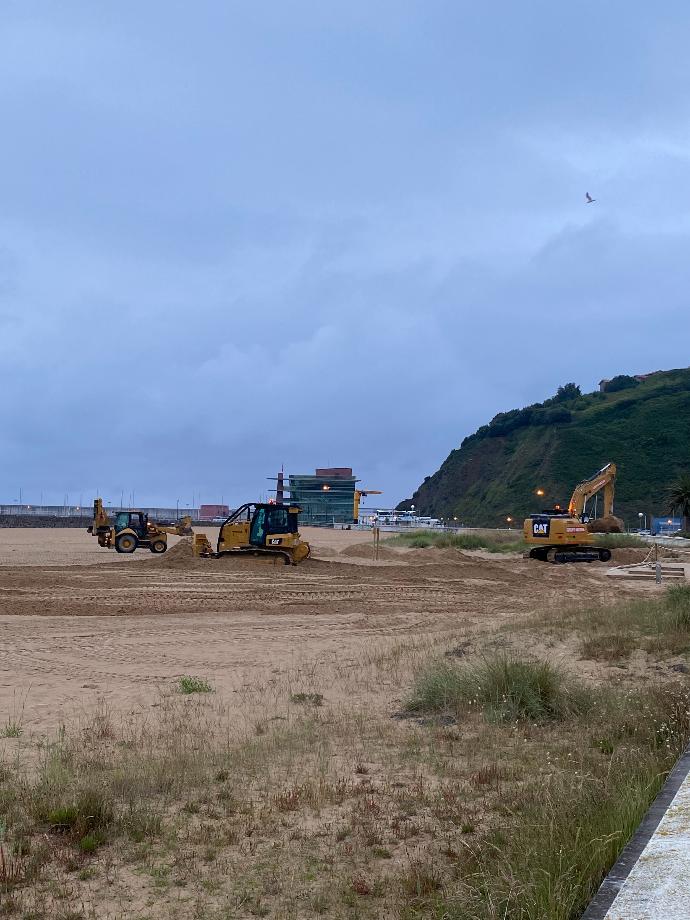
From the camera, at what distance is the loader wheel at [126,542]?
4294 centimetres

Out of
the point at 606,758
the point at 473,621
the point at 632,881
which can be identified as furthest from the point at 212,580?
the point at 632,881

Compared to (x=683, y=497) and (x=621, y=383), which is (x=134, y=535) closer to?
(x=683, y=497)

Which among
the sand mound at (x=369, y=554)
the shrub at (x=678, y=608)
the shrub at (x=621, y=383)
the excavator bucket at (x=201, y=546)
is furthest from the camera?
the shrub at (x=621, y=383)

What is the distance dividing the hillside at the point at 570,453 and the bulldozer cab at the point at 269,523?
71.1 meters

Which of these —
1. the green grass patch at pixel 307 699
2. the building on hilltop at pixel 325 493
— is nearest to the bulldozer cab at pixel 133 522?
the green grass patch at pixel 307 699

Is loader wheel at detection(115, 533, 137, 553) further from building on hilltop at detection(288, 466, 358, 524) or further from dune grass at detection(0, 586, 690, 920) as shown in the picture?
building on hilltop at detection(288, 466, 358, 524)

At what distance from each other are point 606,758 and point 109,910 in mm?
4278

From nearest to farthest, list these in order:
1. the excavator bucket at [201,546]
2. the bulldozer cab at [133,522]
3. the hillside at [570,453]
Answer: the excavator bucket at [201,546] → the bulldozer cab at [133,522] → the hillside at [570,453]

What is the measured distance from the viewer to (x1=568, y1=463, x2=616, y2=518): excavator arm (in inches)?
1657

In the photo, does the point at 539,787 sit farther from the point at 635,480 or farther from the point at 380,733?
the point at 635,480

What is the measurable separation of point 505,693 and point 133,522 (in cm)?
3693

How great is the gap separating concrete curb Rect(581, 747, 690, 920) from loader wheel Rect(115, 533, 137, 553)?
133 feet

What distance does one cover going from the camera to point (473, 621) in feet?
60.8

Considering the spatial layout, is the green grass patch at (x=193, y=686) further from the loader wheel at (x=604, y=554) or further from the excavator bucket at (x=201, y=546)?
the loader wheel at (x=604, y=554)
